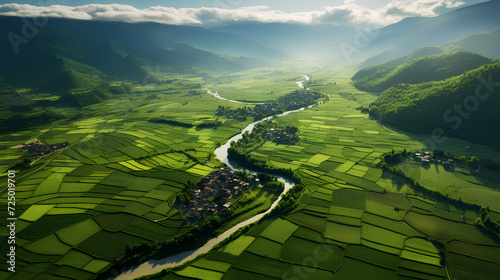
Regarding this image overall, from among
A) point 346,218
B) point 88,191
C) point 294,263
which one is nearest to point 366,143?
point 346,218

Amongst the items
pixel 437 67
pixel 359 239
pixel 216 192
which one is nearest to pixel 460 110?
pixel 437 67

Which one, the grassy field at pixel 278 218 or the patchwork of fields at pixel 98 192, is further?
the patchwork of fields at pixel 98 192

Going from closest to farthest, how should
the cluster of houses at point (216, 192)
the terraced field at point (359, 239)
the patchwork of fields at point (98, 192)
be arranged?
the terraced field at point (359, 239) → the patchwork of fields at point (98, 192) → the cluster of houses at point (216, 192)

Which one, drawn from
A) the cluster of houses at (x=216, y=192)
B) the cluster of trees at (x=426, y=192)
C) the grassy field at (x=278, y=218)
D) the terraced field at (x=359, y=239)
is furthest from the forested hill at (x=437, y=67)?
the cluster of houses at (x=216, y=192)

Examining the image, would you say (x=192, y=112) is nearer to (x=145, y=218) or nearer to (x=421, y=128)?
(x=145, y=218)

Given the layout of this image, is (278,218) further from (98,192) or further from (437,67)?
(437,67)

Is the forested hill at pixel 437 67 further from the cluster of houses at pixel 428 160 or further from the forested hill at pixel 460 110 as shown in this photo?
the cluster of houses at pixel 428 160
